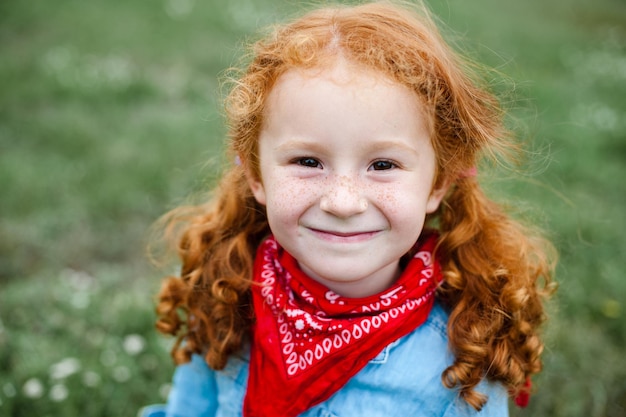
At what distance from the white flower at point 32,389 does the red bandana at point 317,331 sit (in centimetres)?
114

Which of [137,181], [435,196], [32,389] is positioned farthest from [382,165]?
[137,181]

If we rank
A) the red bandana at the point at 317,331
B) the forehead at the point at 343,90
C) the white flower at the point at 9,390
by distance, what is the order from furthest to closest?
the white flower at the point at 9,390 < the red bandana at the point at 317,331 < the forehead at the point at 343,90

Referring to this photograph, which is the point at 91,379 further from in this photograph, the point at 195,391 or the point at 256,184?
the point at 256,184

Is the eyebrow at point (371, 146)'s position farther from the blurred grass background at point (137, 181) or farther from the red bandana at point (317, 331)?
the blurred grass background at point (137, 181)

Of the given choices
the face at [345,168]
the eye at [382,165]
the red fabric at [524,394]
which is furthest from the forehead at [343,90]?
the red fabric at [524,394]

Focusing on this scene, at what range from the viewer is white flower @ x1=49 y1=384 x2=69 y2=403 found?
2525 mm

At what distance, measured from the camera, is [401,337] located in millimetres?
1793

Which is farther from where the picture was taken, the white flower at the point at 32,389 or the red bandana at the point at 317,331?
the white flower at the point at 32,389

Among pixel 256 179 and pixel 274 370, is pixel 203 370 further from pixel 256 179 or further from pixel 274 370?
pixel 256 179

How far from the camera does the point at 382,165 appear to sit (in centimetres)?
165

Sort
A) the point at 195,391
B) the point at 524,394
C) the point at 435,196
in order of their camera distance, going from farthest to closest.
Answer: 1. the point at 195,391
2. the point at 524,394
3. the point at 435,196

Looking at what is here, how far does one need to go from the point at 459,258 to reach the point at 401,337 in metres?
0.34

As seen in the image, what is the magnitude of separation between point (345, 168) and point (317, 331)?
474 mm

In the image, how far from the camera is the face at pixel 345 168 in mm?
1581
